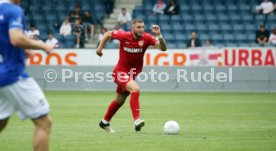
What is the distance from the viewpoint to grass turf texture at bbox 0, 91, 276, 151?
10938 mm

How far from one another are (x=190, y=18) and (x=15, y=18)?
25942 millimetres

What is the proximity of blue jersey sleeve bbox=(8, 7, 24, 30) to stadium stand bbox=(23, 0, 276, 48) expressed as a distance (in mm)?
23420

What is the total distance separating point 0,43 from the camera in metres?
7.86

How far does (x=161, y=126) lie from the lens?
14539 mm

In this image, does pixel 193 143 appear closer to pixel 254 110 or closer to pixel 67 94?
pixel 254 110

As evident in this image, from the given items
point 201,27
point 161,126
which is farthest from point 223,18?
point 161,126

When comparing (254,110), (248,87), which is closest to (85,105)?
(254,110)

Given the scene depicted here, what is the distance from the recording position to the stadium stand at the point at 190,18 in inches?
1266

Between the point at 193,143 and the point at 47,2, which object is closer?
the point at 193,143

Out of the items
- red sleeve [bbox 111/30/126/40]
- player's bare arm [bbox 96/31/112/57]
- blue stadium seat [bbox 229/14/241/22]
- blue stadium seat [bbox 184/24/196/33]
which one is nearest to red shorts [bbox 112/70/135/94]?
player's bare arm [bbox 96/31/112/57]

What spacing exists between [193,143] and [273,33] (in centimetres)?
1930

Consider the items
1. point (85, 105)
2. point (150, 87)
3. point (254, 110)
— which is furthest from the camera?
point (150, 87)

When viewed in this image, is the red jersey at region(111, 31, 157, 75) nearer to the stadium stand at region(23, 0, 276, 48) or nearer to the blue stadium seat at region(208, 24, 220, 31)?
the stadium stand at region(23, 0, 276, 48)

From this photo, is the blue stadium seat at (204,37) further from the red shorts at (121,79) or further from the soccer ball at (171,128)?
the soccer ball at (171,128)
